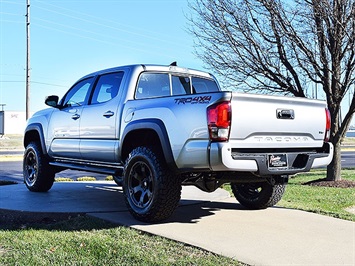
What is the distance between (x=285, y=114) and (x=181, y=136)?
1219 mm

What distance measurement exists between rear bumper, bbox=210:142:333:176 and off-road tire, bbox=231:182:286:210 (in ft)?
3.14

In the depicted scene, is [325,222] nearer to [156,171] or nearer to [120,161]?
[156,171]

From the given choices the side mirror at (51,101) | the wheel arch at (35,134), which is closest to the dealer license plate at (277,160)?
the side mirror at (51,101)

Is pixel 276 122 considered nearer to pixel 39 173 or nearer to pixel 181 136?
pixel 181 136

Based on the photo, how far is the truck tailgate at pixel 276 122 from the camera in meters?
4.75

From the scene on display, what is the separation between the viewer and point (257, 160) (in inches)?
190

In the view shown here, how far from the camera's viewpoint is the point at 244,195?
6730 millimetres

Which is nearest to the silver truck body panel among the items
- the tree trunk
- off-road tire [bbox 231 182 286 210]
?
off-road tire [bbox 231 182 286 210]

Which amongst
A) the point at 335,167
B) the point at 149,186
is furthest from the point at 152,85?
the point at 335,167

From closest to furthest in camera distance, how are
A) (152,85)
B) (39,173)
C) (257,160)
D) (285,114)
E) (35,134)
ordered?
(257,160) → (285,114) → (152,85) → (39,173) → (35,134)

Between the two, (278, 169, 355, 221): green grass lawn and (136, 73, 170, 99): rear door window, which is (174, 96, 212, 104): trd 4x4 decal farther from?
(278, 169, 355, 221): green grass lawn

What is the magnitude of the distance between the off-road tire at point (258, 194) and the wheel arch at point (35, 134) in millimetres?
3510

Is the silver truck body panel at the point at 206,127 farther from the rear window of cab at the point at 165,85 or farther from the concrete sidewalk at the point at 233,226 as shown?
the concrete sidewalk at the point at 233,226

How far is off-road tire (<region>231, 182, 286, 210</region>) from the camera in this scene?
21.0 ft
